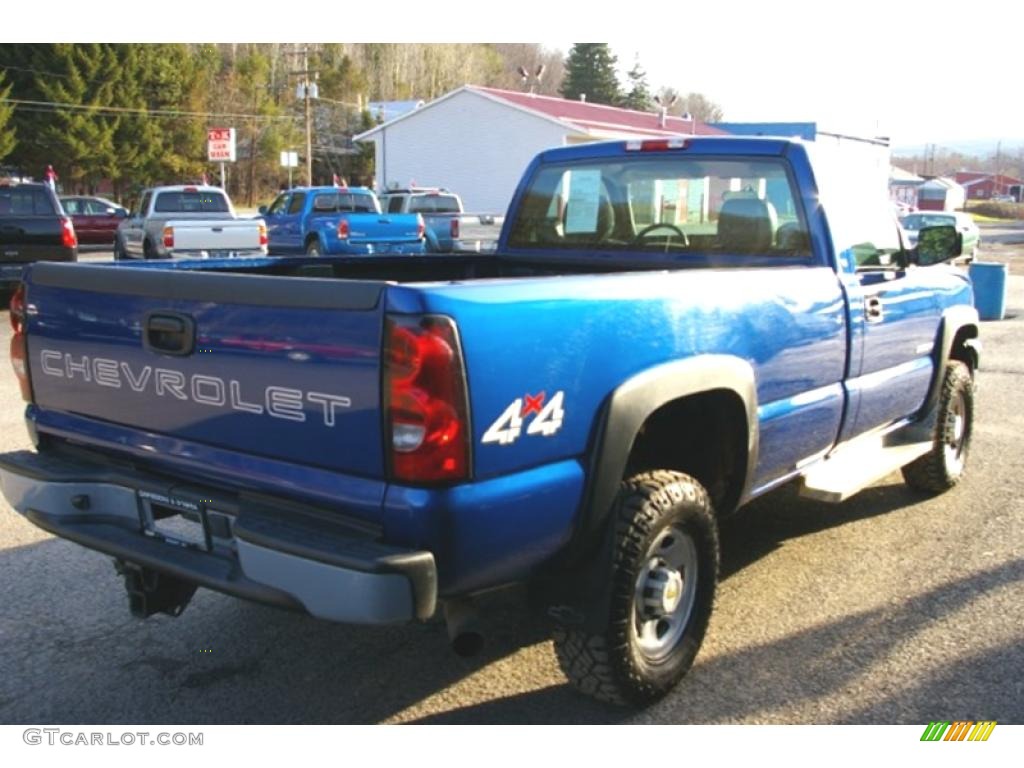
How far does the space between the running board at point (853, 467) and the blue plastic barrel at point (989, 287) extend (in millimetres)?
11129

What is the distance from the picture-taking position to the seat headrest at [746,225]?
4.52m

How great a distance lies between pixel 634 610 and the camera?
3246mm

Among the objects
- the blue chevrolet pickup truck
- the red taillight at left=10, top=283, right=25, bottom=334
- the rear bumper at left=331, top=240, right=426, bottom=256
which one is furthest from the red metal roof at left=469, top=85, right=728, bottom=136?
the red taillight at left=10, top=283, right=25, bottom=334

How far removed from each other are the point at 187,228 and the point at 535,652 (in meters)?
13.3

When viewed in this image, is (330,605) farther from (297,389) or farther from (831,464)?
(831,464)

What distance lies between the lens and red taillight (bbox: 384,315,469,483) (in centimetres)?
251

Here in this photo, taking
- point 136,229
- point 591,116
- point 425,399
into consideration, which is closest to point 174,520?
point 425,399

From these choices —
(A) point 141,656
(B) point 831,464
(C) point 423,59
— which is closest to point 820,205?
(B) point 831,464

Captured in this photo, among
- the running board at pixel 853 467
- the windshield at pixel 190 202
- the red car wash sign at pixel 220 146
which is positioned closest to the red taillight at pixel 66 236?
the windshield at pixel 190 202

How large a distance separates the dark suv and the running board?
40.8ft

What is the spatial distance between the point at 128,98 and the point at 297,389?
47.2 metres

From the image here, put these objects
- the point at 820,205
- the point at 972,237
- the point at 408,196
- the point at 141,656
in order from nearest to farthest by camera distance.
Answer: the point at 141,656, the point at 820,205, the point at 408,196, the point at 972,237

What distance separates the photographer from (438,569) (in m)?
2.59

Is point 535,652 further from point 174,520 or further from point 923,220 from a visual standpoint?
point 923,220
